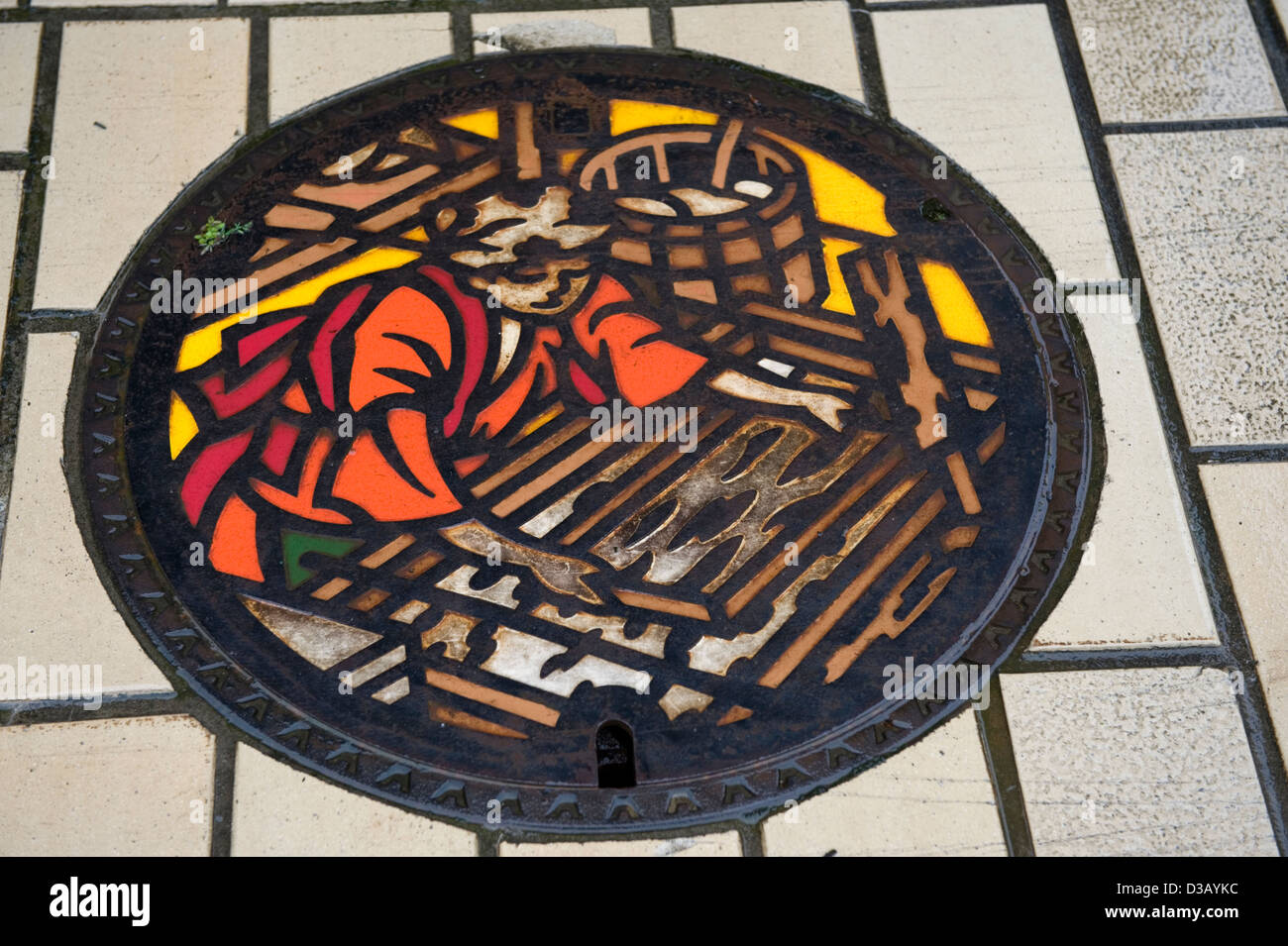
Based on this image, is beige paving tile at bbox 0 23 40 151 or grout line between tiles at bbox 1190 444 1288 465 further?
beige paving tile at bbox 0 23 40 151

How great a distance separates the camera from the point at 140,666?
2225 mm

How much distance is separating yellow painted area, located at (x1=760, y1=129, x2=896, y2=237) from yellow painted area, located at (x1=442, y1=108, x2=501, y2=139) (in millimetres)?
614

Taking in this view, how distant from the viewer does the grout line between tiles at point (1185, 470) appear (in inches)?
87.7

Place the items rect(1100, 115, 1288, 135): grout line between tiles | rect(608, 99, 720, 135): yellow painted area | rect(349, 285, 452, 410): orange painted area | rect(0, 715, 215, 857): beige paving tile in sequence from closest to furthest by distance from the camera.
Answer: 1. rect(0, 715, 215, 857): beige paving tile
2. rect(349, 285, 452, 410): orange painted area
3. rect(608, 99, 720, 135): yellow painted area
4. rect(1100, 115, 1288, 135): grout line between tiles

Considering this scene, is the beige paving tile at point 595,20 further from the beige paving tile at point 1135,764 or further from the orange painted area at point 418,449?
the beige paving tile at point 1135,764

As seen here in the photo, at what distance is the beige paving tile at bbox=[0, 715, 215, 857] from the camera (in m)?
2.09

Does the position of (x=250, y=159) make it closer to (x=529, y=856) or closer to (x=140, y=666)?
(x=140, y=666)

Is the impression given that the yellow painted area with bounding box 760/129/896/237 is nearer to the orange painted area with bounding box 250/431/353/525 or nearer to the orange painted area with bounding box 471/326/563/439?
the orange painted area with bounding box 471/326/563/439

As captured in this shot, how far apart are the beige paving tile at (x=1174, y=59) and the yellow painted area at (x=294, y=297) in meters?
1.70

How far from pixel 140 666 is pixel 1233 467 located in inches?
84.6

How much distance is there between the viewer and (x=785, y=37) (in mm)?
2949

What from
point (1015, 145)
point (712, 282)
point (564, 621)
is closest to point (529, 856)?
point (564, 621)

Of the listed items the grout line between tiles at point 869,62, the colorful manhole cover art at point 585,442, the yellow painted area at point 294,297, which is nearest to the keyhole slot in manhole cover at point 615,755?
the colorful manhole cover art at point 585,442

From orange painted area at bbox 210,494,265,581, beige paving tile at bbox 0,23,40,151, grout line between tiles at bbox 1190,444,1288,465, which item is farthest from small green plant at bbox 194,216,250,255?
grout line between tiles at bbox 1190,444,1288,465
